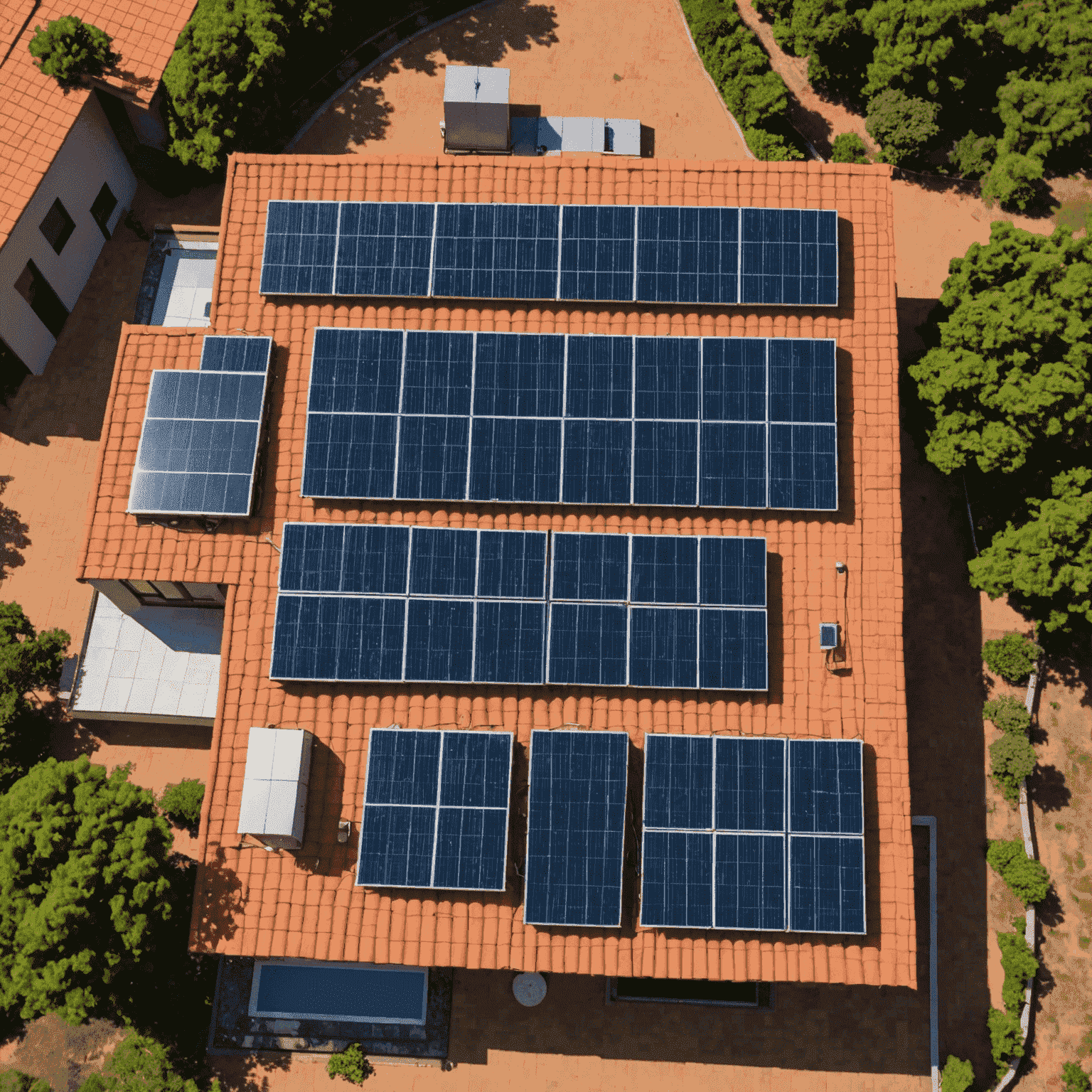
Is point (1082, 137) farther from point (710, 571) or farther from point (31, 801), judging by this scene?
point (31, 801)

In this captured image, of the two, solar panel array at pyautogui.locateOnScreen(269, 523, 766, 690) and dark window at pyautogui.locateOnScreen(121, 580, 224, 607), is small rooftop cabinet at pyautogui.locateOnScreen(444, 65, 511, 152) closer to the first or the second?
solar panel array at pyautogui.locateOnScreen(269, 523, 766, 690)

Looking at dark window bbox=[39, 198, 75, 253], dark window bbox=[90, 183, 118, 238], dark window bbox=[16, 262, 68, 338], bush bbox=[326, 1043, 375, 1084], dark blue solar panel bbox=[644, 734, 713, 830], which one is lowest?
bush bbox=[326, 1043, 375, 1084]

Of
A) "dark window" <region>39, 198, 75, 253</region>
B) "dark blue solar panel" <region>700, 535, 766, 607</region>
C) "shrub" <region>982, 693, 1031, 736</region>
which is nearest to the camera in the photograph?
"dark blue solar panel" <region>700, 535, 766, 607</region>

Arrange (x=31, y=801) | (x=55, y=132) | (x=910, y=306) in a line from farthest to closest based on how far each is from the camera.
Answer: (x=910, y=306)
(x=55, y=132)
(x=31, y=801)

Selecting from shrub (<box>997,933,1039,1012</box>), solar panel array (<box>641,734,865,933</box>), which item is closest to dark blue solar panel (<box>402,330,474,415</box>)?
solar panel array (<box>641,734,865,933</box>)

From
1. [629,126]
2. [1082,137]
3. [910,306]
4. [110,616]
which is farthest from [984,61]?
[110,616]

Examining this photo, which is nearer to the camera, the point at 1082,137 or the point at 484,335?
the point at 484,335

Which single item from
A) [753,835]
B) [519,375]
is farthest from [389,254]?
[753,835]
